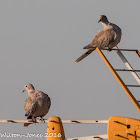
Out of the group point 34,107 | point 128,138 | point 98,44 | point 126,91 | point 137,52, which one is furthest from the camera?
point 98,44

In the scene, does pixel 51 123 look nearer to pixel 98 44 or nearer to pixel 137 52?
pixel 137 52

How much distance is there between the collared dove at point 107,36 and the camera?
20.0 m

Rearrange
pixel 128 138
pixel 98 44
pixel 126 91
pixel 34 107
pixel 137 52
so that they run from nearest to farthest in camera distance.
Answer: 1. pixel 128 138
2. pixel 126 91
3. pixel 137 52
4. pixel 34 107
5. pixel 98 44

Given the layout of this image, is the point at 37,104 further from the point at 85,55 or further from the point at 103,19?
the point at 103,19

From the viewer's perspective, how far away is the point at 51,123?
633 inches

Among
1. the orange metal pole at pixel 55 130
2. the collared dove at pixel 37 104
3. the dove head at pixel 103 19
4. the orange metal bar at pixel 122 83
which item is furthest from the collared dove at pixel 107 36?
the orange metal pole at pixel 55 130

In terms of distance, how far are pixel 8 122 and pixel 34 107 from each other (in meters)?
3.16

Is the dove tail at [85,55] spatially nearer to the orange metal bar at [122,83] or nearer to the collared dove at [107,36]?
the collared dove at [107,36]

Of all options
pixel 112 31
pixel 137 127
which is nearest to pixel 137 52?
pixel 112 31

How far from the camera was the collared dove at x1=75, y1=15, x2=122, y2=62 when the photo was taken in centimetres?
2000

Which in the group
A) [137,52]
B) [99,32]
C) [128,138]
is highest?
[99,32]

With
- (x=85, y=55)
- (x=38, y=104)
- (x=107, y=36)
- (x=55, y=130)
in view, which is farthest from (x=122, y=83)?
(x=85, y=55)

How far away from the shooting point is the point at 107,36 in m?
20.0

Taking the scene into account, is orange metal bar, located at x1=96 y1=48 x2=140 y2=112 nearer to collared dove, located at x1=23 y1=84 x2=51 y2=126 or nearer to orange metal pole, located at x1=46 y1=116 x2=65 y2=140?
orange metal pole, located at x1=46 y1=116 x2=65 y2=140
